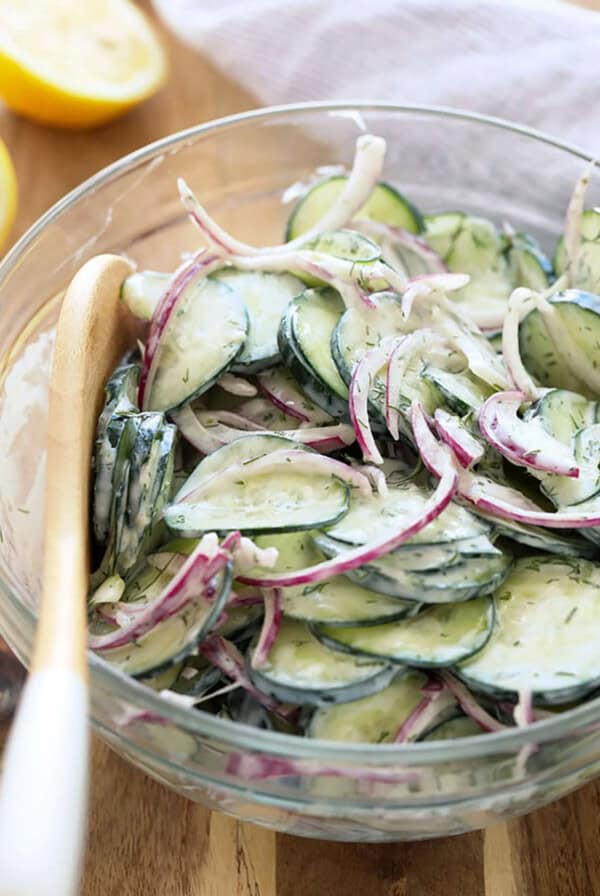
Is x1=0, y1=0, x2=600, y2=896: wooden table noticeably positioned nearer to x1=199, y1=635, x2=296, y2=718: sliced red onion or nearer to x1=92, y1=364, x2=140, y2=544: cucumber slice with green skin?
x1=199, y1=635, x2=296, y2=718: sliced red onion

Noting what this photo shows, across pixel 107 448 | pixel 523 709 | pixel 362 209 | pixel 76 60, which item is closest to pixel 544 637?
pixel 523 709

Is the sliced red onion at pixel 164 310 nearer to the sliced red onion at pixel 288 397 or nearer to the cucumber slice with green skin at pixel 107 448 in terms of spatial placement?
the cucumber slice with green skin at pixel 107 448

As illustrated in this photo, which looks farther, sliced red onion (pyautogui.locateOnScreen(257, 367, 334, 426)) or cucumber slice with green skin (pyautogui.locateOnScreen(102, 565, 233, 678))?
sliced red onion (pyautogui.locateOnScreen(257, 367, 334, 426))

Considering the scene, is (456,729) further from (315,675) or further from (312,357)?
(312,357)

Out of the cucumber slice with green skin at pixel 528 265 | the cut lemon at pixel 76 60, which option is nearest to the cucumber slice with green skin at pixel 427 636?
Result: the cucumber slice with green skin at pixel 528 265

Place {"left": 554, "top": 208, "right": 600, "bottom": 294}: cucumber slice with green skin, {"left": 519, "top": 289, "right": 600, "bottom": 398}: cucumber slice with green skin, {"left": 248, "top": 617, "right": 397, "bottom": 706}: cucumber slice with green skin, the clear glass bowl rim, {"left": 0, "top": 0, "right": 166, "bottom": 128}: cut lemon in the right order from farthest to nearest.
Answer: {"left": 0, "top": 0, "right": 166, "bottom": 128}: cut lemon
{"left": 554, "top": 208, "right": 600, "bottom": 294}: cucumber slice with green skin
{"left": 519, "top": 289, "right": 600, "bottom": 398}: cucumber slice with green skin
{"left": 248, "top": 617, "right": 397, "bottom": 706}: cucumber slice with green skin
the clear glass bowl rim

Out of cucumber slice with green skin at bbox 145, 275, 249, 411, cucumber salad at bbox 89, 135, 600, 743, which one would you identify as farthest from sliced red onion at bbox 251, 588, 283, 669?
cucumber slice with green skin at bbox 145, 275, 249, 411

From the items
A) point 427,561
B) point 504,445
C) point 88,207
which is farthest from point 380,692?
point 88,207
